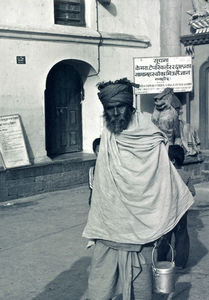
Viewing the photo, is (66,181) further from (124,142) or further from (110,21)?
(124,142)

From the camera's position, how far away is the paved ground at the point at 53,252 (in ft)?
15.9

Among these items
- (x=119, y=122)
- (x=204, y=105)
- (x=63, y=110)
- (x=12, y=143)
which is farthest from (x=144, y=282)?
(x=204, y=105)

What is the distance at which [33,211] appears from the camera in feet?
27.8

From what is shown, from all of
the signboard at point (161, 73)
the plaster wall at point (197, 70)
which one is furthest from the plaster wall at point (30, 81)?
the plaster wall at point (197, 70)

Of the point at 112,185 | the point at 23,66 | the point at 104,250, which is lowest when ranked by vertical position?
the point at 104,250

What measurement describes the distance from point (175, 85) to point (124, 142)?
341 inches

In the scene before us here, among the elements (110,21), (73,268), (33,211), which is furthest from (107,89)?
(110,21)

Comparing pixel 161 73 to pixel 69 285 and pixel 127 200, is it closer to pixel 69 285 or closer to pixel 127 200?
pixel 69 285

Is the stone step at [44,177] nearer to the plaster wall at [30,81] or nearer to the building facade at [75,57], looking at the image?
the building facade at [75,57]

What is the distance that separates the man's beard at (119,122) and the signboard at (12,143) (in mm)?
6064

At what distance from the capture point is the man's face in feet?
11.1

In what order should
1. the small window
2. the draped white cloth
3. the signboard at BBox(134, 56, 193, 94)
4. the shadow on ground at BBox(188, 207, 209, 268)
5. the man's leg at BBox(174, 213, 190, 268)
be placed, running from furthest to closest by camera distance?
the signboard at BBox(134, 56, 193, 94), the small window, the shadow on ground at BBox(188, 207, 209, 268), the man's leg at BBox(174, 213, 190, 268), the draped white cloth

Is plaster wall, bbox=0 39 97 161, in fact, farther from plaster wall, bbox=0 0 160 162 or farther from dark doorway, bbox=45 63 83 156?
dark doorway, bbox=45 63 83 156

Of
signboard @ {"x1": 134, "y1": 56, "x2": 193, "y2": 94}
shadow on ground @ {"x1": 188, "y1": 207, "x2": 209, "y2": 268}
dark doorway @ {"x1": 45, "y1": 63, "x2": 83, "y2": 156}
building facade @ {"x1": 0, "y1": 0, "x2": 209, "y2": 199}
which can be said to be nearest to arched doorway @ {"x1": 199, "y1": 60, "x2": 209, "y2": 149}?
building facade @ {"x1": 0, "y1": 0, "x2": 209, "y2": 199}
